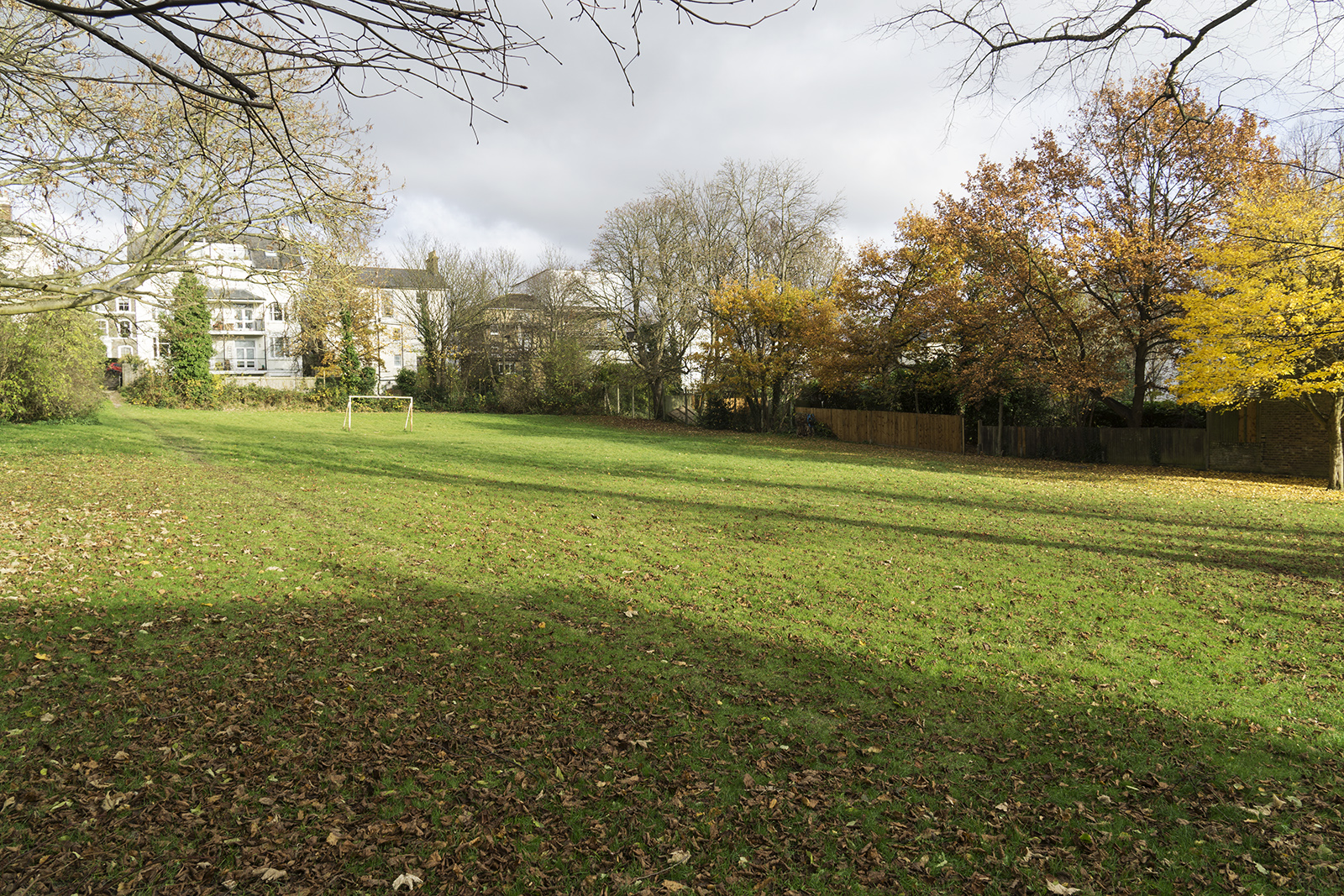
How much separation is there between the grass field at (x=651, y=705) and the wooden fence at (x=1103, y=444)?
11740 mm

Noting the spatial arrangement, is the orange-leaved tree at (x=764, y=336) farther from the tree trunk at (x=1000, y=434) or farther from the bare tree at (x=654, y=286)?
the tree trunk at (x=1000, y=434)

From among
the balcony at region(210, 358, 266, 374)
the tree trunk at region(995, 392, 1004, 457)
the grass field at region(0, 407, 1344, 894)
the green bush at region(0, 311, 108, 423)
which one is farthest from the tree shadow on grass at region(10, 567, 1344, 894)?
the balcony at region(210, 358, 266, 374)

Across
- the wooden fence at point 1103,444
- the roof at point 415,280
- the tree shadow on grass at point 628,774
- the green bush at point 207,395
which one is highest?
the roof at point 415,280

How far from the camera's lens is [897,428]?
2800 centimetres

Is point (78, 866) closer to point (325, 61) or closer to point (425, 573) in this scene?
point (325, 61)

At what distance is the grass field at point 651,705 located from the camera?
3283mm

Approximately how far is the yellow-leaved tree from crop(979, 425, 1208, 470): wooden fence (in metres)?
3.92

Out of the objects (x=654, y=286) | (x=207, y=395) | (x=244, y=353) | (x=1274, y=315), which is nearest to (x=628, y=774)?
(x=1274, y=315)

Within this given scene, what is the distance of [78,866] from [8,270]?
37.0 feet

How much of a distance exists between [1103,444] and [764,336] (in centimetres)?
1424

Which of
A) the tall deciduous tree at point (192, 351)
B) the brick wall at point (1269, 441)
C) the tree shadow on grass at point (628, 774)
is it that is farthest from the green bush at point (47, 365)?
the brick wall at point (1269, 441)

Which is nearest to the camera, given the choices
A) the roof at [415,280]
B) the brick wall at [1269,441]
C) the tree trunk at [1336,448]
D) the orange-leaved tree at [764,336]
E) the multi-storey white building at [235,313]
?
the multi-storey white building at [235,313]

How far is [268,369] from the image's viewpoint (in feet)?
194

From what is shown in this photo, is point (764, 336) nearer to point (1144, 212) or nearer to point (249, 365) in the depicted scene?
point (1144, 212)
